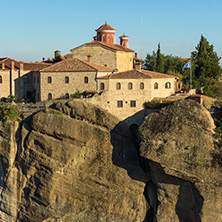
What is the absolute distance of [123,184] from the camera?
136ft

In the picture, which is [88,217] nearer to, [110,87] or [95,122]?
[95,122]

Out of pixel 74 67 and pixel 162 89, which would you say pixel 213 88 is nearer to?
pixel 162 89

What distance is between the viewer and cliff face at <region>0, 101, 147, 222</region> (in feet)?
136

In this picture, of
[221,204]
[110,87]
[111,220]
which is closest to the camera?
[221,204]

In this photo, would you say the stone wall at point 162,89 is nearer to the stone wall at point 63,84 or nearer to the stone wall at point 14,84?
the stone wall at point 63,84

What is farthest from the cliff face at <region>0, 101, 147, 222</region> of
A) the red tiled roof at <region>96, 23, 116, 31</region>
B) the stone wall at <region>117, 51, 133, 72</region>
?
the red tiled roof at <region>96, 23, 116, 31</region>

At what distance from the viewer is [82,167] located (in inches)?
1654

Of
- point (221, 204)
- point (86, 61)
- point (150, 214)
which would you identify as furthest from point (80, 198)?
Answer: point (86, 61)

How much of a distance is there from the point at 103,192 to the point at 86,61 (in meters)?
17.4

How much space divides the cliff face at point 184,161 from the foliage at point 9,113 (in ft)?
46.3

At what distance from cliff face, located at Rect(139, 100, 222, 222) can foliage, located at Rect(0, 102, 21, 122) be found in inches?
555

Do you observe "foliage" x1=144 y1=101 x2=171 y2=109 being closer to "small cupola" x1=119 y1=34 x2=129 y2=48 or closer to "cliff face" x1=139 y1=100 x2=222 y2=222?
"cliff face" x1=139 y1=100 x2=222 y2=222

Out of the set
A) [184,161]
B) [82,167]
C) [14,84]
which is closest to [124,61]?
[14,84]

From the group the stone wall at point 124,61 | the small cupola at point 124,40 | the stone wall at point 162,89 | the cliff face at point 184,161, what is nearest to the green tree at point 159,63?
the stone wall at point 124,61
